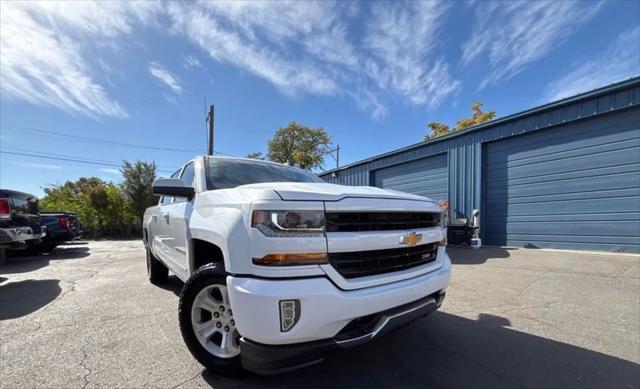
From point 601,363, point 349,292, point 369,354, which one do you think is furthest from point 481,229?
point 349,292

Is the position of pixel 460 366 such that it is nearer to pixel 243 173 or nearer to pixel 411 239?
pixel 411 239

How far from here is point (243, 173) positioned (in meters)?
3.20

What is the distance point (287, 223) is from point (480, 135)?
945 centimetres

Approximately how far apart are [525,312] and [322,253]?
315 centimetres

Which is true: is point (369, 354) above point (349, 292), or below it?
below

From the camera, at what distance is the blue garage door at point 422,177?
10.8 m

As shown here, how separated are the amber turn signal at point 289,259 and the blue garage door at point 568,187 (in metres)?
8.55

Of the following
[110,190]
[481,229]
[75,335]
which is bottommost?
[75,335]

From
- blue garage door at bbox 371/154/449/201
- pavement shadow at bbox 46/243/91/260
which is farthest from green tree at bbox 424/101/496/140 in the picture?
pavement shadow at bbox 46/243/91/260

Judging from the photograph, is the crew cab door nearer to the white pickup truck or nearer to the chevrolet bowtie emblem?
the white pickup truck

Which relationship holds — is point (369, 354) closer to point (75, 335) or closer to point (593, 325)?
point (593, 325)

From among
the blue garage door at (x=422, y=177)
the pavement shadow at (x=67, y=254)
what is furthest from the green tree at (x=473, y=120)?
the pavement shadow at (x=67, y=254)

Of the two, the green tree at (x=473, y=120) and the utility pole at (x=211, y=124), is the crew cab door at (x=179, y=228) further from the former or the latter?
the green tree at (x=473, y=120)

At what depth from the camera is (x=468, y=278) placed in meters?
5.20
